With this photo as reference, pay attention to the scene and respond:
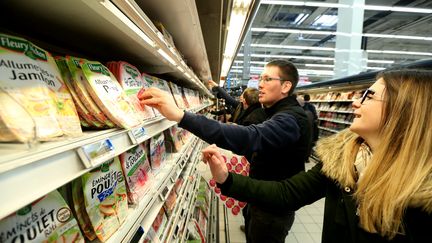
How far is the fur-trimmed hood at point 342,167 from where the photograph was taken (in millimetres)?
858

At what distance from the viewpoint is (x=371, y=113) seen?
3.49 ft

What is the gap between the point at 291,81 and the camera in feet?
6.32

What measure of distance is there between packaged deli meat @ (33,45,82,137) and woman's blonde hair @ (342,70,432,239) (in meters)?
1.04

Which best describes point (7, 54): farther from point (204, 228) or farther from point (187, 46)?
point (204, 228)

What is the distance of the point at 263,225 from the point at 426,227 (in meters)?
1.20

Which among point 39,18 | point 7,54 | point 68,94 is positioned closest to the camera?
point 7,54

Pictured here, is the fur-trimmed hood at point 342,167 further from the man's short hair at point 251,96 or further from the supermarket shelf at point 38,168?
the man's short hair at point 251,96

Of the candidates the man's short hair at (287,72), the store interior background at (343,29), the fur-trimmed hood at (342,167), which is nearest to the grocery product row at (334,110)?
the store interior background at (343,29)

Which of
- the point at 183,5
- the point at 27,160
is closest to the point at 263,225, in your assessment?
the point at 183,5

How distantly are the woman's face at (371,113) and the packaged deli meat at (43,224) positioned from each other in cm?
112

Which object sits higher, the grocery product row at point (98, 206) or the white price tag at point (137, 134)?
the white price tag at point (137, 134)

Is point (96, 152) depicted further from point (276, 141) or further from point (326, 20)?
point (326, 20)

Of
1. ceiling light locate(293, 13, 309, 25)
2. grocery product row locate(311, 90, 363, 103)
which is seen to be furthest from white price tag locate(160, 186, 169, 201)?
ceiling light locate(293, 13, 309, 25)

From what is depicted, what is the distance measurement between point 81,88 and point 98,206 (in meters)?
0.38
